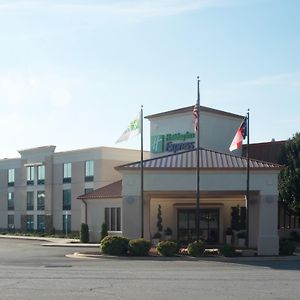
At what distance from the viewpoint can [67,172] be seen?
210 ft

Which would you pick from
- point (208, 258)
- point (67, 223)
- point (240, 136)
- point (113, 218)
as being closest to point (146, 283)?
point (208, 258)

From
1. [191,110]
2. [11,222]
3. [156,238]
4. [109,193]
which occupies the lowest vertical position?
[11,222]

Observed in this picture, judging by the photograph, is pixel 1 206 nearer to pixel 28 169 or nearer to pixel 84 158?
pixel 28 169

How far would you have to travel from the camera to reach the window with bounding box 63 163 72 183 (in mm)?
63438

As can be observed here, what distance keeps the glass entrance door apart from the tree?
16.6ft

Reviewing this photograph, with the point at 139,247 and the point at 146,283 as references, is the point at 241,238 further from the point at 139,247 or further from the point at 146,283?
the point at 146,283

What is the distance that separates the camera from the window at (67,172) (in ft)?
208

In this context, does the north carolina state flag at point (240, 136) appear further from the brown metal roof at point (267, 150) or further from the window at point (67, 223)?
the window at point (67, 223)

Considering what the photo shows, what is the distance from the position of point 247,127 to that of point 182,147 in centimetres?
1667

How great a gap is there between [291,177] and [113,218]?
1486cm

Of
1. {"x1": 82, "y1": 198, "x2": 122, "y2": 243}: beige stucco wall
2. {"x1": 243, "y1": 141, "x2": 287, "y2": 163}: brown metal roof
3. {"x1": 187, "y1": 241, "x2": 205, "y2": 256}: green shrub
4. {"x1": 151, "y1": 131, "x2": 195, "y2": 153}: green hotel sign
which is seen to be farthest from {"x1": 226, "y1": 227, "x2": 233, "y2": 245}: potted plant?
{"x1": 187, "y1": 241, "x2": 205, "y2": 256}: green shrub

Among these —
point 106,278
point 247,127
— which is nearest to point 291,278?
point 106,278

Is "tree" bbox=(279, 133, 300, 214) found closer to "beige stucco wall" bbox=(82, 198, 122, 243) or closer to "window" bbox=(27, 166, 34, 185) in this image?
"beige stucco wall" bbox=(82, 198, 122, 243)

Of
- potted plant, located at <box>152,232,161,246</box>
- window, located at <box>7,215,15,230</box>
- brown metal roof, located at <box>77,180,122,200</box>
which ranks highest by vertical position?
brown metal roof, located at <box>77,180,122,200</box>
